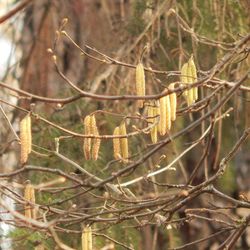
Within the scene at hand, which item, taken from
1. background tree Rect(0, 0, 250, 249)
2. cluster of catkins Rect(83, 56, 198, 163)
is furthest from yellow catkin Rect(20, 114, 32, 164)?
background tree Rect(0, 0, 250, 249)

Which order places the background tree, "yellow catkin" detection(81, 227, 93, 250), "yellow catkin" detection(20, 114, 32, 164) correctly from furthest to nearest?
the background tree
"yellow catkin" detection(81, 227, 93, 250)
"yellow catkin" detection(20, 114, 32, 164)

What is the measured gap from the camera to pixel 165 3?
9.71 feet

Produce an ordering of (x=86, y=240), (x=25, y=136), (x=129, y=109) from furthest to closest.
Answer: (x=129, y=109)
(x=86, y=240)
(x=25, y=136)

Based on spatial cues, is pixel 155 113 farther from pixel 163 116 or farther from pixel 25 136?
pixel 25 136

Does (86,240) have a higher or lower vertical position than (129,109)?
lower

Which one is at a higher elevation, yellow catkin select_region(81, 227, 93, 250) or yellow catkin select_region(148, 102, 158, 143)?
yellow catkin select_region(148, 102, 158, 143)

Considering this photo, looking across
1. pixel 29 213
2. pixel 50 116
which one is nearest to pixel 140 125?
pixel 50 116

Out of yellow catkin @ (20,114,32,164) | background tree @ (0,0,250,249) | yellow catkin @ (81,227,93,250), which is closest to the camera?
yellow catkin @ (20,114,32,164)

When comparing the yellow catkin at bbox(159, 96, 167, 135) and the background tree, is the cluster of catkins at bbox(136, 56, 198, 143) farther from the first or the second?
the background tree

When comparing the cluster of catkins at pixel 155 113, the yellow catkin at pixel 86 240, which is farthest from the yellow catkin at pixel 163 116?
the yellow catkin at pixel 86 240

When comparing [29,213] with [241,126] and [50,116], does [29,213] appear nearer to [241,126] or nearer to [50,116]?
[50,116]

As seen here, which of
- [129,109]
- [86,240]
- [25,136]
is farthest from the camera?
[129,109]

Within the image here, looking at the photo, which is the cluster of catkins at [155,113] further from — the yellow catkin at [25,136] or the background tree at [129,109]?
the background tree at [129,109]

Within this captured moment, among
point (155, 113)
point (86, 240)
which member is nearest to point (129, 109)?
point (155, 113)
